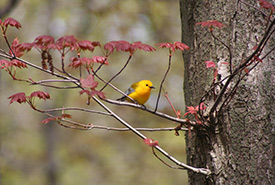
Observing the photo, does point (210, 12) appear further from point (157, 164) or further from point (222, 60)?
point (157, 164)

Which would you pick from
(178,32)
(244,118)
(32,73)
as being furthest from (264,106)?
(32,73)

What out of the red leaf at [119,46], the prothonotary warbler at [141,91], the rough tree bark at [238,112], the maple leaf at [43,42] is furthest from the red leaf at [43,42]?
the prothonotary warbler at [141,91]

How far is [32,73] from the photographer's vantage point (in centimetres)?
1298

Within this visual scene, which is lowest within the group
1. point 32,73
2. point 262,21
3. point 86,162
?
point 262,21

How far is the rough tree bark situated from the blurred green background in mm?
5281

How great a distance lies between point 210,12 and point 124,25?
7.43 m

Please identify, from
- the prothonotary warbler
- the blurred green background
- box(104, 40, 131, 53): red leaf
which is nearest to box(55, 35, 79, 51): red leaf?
box(104, 40, 131, 53): red leaf

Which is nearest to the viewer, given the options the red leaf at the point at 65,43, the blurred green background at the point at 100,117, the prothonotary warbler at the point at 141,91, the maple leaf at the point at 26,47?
the red leaf at the point at 65,43

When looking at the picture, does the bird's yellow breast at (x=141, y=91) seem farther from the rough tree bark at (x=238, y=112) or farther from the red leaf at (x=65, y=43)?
the red leaf at (x=65, y=43)

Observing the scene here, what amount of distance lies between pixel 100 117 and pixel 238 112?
8.99m

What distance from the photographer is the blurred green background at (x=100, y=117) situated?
8547 millimetres

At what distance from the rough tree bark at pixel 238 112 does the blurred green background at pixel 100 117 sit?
5.28 metres

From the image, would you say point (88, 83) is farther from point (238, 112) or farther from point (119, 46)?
point (238, 112)

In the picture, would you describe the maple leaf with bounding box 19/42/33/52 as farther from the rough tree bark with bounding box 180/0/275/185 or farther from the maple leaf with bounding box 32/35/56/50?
the rough tree bark with bounding box 180/0/275/185
